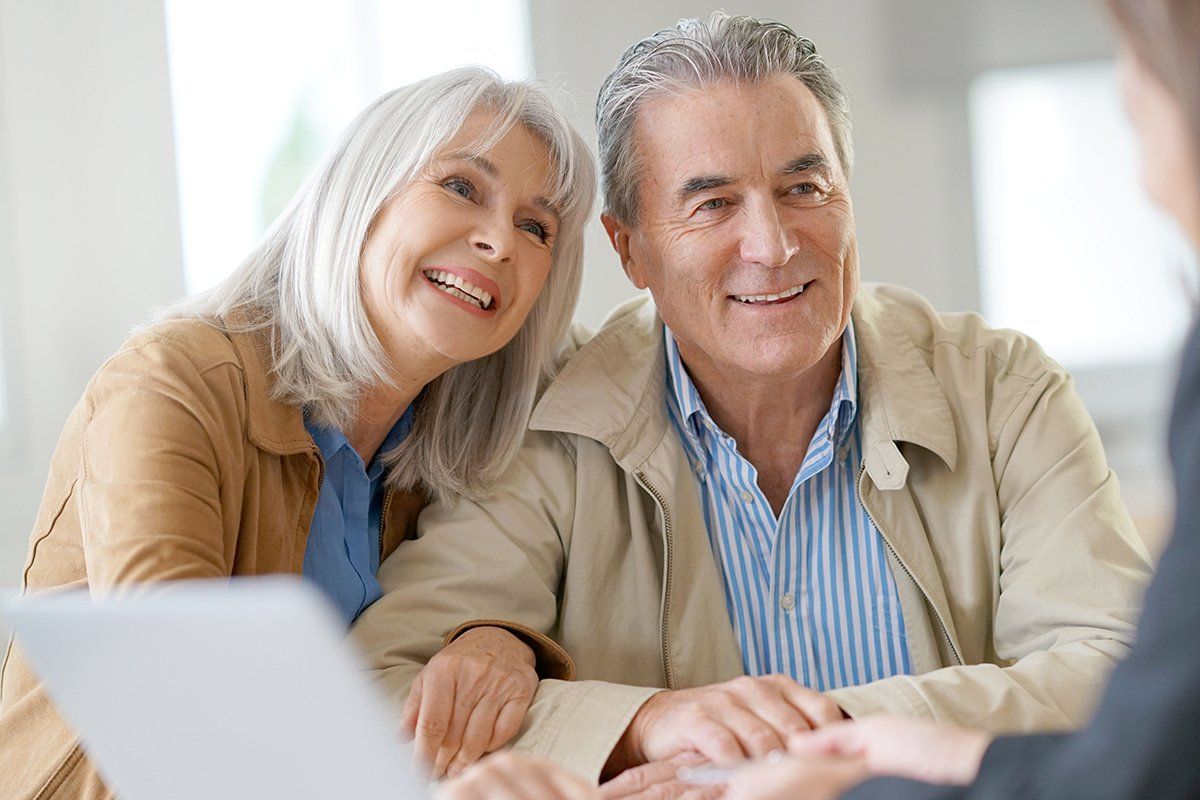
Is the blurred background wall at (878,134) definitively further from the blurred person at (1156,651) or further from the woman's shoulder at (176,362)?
the blurred person at (1156,651)

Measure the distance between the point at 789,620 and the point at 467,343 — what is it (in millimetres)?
552

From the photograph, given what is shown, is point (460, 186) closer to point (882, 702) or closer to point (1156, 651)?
point (882, 702)

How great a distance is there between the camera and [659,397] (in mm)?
1799

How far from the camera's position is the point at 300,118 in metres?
3.32

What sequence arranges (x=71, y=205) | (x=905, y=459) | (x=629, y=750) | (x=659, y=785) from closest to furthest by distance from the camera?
(x=659, y=785), (x=629, y=750), (x=905, y=459), (x=71, y=205)

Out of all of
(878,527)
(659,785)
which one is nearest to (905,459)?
(878,527)

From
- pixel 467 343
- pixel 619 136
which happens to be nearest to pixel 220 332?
pixel 467 343

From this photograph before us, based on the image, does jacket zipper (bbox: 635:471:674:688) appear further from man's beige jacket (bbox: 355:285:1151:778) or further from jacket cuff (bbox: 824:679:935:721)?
jacket cuff (bbox: 824:679:935:721)

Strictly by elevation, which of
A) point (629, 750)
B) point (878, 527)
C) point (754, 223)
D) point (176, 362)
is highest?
point (754, 223)

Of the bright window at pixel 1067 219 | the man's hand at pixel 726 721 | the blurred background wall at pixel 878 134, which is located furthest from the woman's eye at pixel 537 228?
the bright window at pixel 1067 219

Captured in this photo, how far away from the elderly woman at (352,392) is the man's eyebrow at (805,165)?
0.27 meters

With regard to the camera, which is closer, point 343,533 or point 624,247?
point 343,533

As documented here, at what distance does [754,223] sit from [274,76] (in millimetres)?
2008

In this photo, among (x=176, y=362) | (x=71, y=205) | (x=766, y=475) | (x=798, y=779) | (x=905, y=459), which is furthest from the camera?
(x=71, y=205)
